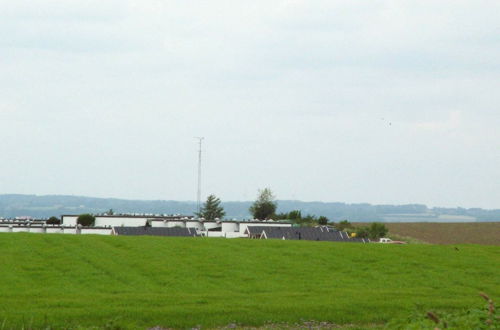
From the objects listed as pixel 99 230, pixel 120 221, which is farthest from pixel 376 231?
pixel 99 230

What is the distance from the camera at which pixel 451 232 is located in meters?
138

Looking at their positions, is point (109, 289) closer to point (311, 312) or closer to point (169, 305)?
point (169, 305)

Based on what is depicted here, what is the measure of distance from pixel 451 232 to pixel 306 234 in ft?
141

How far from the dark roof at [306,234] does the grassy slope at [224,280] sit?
50.8 metres

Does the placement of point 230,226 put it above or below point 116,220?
below

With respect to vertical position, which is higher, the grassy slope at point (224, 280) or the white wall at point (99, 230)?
the white wall at point (99, 230)

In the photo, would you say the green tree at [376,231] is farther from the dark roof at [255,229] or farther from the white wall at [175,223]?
the white wall at [175,223]

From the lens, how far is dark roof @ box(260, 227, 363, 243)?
103 meters

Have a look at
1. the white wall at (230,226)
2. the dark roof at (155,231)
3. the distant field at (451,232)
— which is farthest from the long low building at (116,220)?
the distant field at (451,232)

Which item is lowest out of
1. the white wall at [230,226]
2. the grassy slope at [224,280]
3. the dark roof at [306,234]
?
the grassy slope at [224,280]

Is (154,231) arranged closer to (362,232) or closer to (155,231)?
(155,231)

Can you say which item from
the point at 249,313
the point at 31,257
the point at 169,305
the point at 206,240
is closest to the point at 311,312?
the point at 249,313

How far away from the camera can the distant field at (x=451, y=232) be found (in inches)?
4779

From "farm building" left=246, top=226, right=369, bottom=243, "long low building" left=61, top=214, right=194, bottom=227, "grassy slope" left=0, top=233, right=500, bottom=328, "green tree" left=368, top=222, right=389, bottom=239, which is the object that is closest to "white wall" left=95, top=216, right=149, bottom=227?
"long low building" left=61, top=214, right=194, bottom=227
